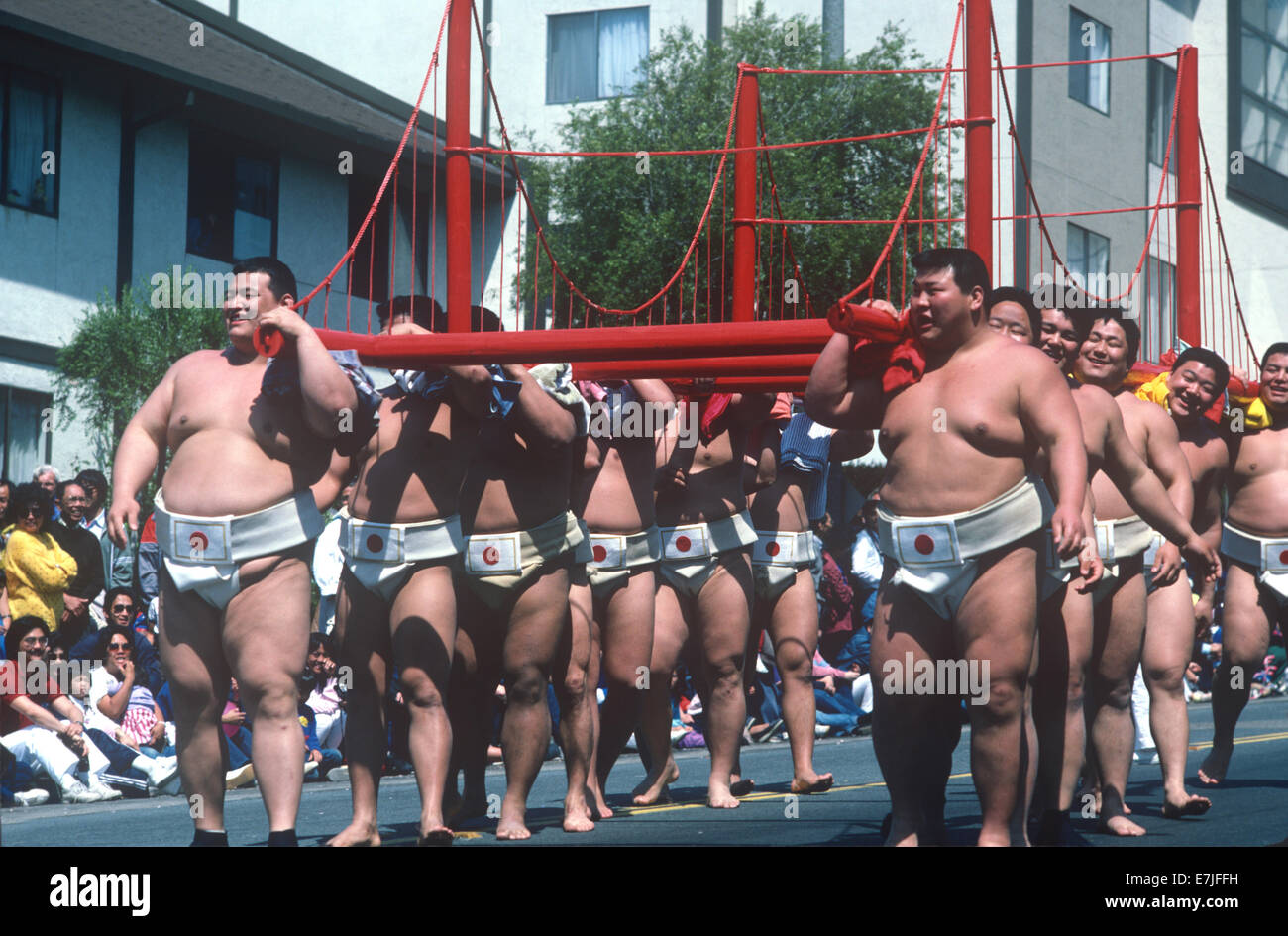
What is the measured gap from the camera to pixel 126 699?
32.3ft

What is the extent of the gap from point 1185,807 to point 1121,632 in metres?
0.92

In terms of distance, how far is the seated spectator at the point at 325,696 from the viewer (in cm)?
1039

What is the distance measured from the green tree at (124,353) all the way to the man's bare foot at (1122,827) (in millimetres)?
10770

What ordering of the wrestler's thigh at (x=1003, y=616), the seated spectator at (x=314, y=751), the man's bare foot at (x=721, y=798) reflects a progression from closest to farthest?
the wrestler's thigh at (x=1003, y=616), the man's bare foot at (x=721, y=798), the seated spectator at (x=314, y=751)

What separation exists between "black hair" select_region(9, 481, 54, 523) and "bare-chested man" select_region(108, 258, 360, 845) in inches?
210

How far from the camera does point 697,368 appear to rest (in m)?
6.88

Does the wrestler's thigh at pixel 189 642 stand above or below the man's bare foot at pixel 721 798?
above

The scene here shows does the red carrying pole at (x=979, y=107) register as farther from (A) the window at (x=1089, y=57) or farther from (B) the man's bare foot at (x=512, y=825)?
(A) the window at (x=1089, y=57)

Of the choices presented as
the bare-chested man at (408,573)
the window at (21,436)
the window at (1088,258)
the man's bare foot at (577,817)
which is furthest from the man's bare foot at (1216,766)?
the window at (1088,258)

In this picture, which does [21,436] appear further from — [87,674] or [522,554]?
[522,554]

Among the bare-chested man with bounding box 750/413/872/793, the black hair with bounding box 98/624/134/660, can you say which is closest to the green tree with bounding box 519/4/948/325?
the black hair with bounding box 98/624/134/660

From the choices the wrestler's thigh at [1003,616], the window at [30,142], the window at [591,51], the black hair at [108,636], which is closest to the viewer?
the wrestler's thigh at [1003,616]

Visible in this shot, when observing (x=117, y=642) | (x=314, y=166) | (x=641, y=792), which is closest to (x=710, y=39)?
(x=314, y=166)

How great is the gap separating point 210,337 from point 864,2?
13.0 m
